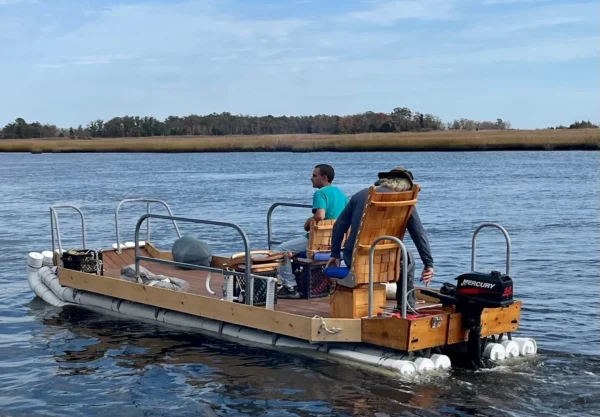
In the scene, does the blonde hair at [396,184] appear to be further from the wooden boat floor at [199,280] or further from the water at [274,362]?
the water at [274,362]

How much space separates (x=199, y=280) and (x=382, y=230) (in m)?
4.17

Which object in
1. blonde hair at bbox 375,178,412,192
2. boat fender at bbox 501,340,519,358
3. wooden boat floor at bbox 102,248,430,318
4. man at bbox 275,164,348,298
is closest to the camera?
blonde hair at bbox 375,178,412,192

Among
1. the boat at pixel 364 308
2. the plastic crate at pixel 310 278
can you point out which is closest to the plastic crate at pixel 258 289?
the boat at pixel 364 308

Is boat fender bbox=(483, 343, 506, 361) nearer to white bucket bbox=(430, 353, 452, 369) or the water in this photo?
the water

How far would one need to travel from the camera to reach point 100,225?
1037 inches

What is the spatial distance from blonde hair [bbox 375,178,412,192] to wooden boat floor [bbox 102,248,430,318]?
5.90 ft

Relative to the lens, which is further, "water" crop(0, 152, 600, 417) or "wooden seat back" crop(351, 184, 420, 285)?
"wooden seat back" crop(351, 184, 420, 285)

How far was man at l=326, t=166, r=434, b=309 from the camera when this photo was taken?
9273 mm

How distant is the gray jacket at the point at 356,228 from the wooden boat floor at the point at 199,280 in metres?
0.99

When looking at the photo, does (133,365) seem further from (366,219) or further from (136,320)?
(366,219)

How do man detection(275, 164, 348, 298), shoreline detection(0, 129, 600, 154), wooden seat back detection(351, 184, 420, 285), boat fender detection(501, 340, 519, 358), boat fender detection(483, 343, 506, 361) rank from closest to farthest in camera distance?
wooden seat back detection(351, 184, 420, 285) → boat fender detection(483, 343, 506, 361) → boat fender detection(501, 340, 519, 358) → man detection(275, 164, 348, 298) → shoreline detection(0, 129, 600, 154)

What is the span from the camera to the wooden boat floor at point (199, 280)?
34.3 ft

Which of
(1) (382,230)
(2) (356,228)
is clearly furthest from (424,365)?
(2) (356,228)

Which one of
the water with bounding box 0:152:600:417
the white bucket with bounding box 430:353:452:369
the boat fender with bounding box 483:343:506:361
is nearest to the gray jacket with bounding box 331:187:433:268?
the white bucket with bounding box 430:353:452:369
